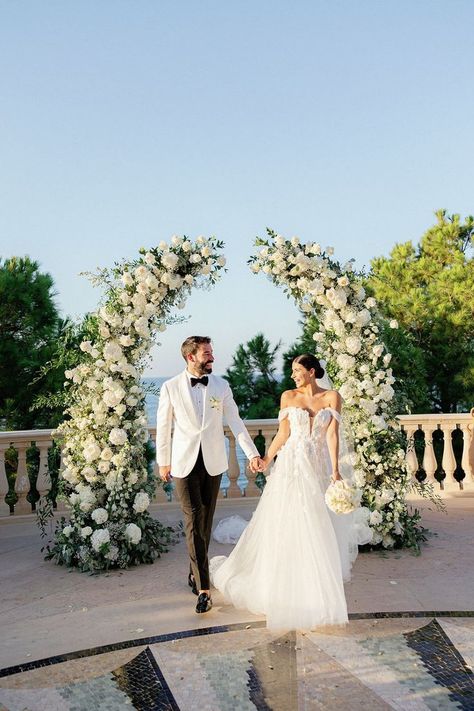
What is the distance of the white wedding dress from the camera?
4.14m

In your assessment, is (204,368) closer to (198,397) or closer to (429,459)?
(198,397)

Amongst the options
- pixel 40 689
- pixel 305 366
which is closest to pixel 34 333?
pixel 305 366

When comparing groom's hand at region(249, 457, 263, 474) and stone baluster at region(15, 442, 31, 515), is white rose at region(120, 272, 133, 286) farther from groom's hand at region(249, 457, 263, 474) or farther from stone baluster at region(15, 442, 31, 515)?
stone baluster at region(15, 442, 31, 515)

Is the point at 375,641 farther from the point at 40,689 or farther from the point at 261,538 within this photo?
the point at 40,689

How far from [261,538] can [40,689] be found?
1.77 m

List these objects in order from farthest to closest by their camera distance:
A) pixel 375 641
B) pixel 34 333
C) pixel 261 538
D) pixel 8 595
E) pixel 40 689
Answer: pixel 34 333 < pixel 8 595 < pixel 261 538 < pixel 375 641 < pixel 40 689

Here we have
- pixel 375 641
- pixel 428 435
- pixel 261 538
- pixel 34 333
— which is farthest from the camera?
pixel 34 333

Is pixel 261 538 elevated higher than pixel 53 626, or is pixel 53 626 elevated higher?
pixel 261 538

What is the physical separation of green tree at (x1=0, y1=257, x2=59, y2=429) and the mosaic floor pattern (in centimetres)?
701

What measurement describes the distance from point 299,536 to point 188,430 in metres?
1.07

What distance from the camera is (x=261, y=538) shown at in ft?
15.5

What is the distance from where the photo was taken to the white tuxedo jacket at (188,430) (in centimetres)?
475

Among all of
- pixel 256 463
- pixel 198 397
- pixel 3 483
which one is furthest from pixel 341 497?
pixel 3 483

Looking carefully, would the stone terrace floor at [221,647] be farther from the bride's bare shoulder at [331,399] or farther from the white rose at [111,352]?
the white rose at [111,352]
